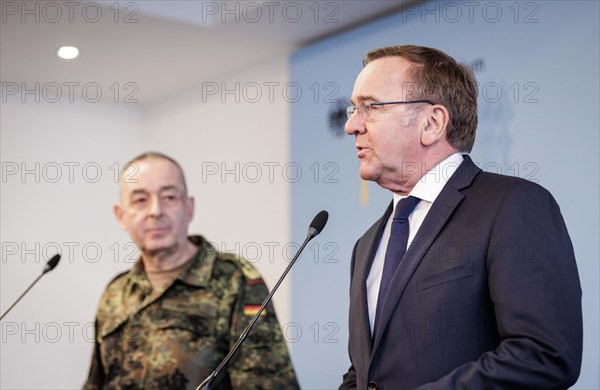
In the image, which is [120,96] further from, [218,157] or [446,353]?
[446,353]

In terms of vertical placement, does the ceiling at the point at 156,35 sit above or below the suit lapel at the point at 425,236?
above

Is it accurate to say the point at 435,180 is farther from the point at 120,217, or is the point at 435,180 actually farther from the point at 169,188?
the point at 120,217

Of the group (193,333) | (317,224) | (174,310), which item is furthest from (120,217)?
(317,224)

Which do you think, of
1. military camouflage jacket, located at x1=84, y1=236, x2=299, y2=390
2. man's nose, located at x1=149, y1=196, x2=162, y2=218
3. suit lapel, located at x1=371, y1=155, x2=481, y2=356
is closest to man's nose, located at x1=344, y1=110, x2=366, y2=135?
suit lapel, located at x1=371, y1=155, x2=481, y2=356

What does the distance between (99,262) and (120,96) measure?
1.11m

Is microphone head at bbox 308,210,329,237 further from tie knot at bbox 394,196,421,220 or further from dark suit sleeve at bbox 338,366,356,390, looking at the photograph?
dark suit sleeve at bbox 338,366,356,390

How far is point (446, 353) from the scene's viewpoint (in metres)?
1.79

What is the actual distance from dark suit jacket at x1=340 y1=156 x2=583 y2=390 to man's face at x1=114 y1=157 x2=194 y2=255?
129 cm

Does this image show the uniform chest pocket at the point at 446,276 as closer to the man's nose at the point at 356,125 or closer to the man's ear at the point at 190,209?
the man's nose at the point at 356,125

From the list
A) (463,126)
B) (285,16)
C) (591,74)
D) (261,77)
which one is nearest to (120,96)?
(261,77)

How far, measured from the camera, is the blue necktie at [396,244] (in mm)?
1923

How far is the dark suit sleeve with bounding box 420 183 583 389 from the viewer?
1612 millimetres

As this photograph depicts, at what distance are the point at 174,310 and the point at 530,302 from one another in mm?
1624

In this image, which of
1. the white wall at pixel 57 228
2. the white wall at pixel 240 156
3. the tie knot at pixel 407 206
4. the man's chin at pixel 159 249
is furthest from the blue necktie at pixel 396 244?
the white wall at pixel 57 228
